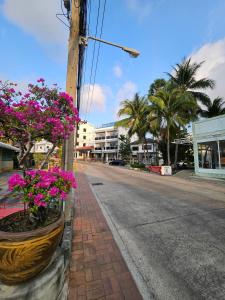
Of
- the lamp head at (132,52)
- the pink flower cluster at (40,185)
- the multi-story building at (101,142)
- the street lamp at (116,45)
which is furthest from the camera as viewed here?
the multi-story building at (101,142)

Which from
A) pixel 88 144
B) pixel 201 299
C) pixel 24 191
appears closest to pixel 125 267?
pixel 201 299

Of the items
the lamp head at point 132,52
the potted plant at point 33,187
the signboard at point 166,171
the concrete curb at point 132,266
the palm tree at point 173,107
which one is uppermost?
the palm tree at point 173,107

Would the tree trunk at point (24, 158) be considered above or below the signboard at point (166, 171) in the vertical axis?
above

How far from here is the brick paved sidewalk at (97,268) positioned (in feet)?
7.79

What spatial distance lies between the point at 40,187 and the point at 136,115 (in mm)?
23217

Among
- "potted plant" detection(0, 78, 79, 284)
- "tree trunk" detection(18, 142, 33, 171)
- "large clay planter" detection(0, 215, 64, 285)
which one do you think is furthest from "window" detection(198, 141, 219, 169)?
"large clay planter" detection(0, 215, 64, 285)

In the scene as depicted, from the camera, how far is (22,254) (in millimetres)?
1881

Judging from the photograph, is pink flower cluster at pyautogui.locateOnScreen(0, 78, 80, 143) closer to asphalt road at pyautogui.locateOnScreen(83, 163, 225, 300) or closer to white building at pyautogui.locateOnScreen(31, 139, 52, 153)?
white building at pyautogui.locateOnScreen(31, 139, 52, 153)

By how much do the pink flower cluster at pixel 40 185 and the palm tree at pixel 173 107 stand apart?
646 inches

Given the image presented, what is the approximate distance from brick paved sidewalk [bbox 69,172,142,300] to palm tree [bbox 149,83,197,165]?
49.5 feet

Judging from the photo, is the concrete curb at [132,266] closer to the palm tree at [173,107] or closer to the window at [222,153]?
the window at [222,153]

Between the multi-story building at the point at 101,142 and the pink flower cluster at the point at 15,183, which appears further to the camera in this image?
the multi-story building at the point at 101,142

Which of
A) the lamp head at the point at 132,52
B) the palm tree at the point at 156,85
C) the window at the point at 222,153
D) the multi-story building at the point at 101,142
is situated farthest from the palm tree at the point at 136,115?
the multi-story building at the point at 101,142

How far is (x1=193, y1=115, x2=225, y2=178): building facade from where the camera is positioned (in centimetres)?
1388
